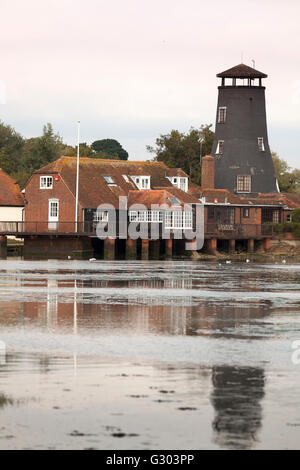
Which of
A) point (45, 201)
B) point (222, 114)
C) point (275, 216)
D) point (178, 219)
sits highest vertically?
point (222, 114)

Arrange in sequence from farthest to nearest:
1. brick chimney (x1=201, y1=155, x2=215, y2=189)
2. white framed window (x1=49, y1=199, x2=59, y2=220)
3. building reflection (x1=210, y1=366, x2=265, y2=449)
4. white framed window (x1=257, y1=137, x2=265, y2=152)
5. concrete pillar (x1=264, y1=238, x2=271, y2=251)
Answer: white framed window (x1=257, y1=137, x2=265, y2=152)
brick chimney (x1=201, y1=155, x2=215, y2=189)
concrete pillar (x1=264, y1=238, x2=271, y2=251)
white framed window (x1=49, y1=199, x2=59, y2=220)
building reflection (x1=210, y1=366, x2=265, y2=449)

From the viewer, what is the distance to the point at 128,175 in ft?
278

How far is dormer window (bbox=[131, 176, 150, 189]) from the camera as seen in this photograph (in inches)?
3329

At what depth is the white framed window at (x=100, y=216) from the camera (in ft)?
253

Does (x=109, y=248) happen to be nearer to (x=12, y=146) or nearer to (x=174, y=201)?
(x=174, y=201)

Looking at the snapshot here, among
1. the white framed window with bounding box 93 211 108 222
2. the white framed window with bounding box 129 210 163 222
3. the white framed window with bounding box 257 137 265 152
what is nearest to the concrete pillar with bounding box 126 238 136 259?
the white framed window with bounding box 93 211 108 222

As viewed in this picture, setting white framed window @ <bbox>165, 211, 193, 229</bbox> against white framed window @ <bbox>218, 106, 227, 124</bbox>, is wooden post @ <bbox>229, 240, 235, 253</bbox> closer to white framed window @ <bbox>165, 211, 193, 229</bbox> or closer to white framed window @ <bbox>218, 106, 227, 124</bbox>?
white framed window @ <bbox>165, 211, 193, 229</bbox>

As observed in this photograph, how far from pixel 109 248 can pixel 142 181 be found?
1251 centimetres

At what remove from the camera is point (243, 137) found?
9119 centimetres

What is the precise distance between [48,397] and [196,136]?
93188 millimetres

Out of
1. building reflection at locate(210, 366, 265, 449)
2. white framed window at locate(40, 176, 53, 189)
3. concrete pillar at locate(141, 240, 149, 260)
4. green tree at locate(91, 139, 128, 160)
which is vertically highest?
green tree at locate(91, 139, 128, 160)

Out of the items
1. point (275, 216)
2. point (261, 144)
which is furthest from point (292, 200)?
point (261, 144)

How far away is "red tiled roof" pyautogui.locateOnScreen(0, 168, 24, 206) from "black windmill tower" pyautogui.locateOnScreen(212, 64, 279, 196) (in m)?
18.7
